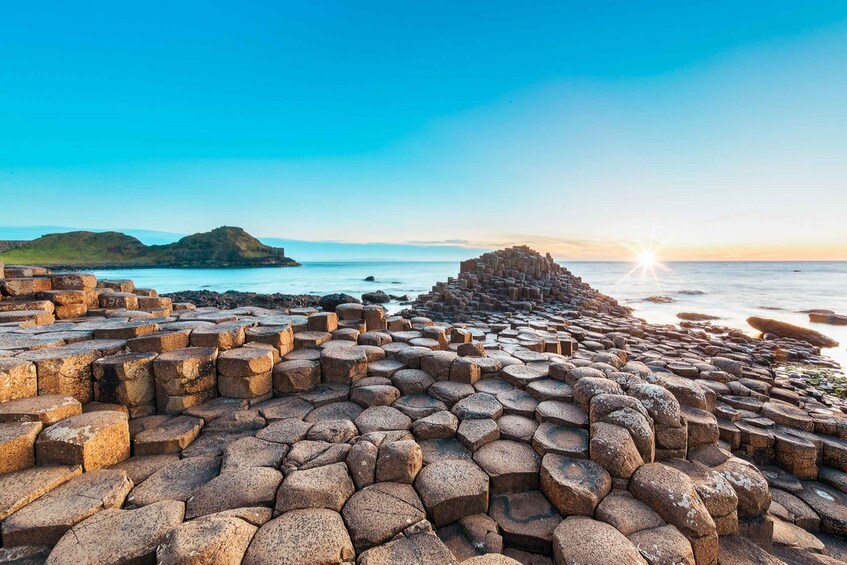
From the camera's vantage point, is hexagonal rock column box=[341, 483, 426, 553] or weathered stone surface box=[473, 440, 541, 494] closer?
hexagonal rock column box=[341, 483, 426, 553]

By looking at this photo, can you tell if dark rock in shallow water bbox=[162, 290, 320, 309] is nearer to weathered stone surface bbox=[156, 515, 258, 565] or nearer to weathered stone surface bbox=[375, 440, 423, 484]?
weathered stone surface bbox=[375, 440, 423, 484]

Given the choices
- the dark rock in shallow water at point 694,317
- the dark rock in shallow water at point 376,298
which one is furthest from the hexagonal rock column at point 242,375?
the dark rock in shallow water at point 694,317

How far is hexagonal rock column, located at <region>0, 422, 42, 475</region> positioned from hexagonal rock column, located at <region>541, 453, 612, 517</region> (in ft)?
13.6

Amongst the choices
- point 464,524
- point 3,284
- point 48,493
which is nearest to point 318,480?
point 464,524

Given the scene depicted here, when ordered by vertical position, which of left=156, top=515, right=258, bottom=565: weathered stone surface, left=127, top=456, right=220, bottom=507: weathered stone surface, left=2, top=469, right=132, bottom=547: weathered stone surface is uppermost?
left=156, top=515, right=258, bottom=565: weathered stone surface

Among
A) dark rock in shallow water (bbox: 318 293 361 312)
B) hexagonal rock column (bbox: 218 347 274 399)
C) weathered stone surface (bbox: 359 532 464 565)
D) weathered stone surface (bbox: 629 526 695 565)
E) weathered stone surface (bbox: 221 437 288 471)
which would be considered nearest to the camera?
weathered stone surface (bbox: 359 532 464 565)

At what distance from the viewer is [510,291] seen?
1591 cm

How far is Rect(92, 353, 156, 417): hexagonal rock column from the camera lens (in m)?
3.67

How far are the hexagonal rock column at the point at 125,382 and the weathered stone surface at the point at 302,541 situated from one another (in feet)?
8.39

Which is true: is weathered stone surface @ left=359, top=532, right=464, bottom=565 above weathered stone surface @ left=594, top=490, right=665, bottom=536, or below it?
above

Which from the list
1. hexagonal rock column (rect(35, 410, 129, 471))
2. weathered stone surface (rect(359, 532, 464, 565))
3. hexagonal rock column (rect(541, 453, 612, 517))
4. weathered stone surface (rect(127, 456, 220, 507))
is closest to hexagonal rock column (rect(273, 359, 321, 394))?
weathered stone surface (rect(127, 456, 220, 507))

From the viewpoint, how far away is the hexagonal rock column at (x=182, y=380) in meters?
3.80

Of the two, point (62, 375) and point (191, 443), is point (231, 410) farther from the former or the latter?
point (62, 375)

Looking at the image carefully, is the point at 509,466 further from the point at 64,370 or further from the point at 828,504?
the point at 64,370
